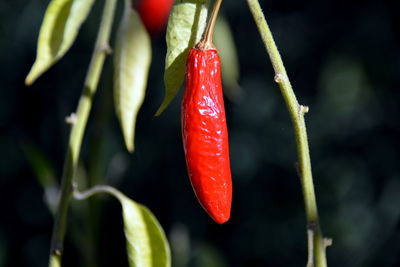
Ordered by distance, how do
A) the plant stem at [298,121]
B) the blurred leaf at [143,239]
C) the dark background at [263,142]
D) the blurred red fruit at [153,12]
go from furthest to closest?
1. the dark background at [263,142]
2. the blurred red fruit at [153,12]
3. the blurred leaf at [143,239]
4. the plant stem at [298,121]

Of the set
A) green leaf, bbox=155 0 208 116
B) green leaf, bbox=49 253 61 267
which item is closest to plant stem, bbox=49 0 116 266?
green leaf, bbox=49 253 61 267

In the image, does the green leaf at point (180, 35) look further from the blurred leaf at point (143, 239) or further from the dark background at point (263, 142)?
the dark background at point (263, 142)

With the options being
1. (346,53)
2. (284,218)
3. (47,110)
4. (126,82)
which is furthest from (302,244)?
(126,82)

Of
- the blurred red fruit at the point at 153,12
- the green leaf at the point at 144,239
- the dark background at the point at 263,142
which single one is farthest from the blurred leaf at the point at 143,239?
the dark background at the point at 263,142

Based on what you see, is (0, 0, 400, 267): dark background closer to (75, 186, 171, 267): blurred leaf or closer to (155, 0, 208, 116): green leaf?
(75, 186, 171, 267): blurred leaf

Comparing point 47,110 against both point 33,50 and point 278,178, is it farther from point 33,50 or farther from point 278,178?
point 278,178
